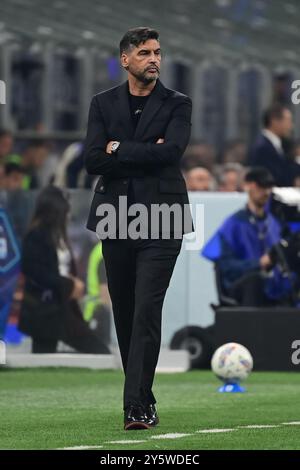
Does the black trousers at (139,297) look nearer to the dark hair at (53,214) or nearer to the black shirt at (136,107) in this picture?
the black shirt at (136,107)

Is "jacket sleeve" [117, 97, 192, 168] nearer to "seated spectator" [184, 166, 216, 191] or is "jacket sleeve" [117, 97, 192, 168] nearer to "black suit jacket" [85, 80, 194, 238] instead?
"black suit jacket" [85, 80, 194, 238]

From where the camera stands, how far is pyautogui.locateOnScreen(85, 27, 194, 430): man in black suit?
31.7ft

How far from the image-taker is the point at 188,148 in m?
23.4

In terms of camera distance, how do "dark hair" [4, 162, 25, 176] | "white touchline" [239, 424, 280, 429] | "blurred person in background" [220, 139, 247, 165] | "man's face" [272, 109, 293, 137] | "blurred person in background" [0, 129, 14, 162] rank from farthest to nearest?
"blurred person in background" [220, 139, 247, 165], "blurred person in background" [0, 129, 14, 162], "dark hair" [4, 162, 25, 176], "man's face" [272, 109, 293, 137], "white touchline" [239, 424, 280, 429]

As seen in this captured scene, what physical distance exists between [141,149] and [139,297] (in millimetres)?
806

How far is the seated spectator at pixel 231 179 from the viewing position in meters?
19.3

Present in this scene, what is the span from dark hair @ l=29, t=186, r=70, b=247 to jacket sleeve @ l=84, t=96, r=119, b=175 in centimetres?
594

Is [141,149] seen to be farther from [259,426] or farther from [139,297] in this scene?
[259,426]

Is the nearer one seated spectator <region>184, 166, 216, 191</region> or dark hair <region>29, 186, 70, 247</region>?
dark hair <region>29, 186, 70, 247</region>

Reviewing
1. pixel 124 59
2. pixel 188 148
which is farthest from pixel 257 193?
pixel 188 148

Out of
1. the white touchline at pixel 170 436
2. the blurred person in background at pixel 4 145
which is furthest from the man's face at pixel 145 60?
the blurred person in background at pixel 4 145

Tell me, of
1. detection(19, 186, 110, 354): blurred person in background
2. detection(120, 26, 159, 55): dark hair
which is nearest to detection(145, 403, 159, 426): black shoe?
detection(120, 26, 159, 55): dark hair

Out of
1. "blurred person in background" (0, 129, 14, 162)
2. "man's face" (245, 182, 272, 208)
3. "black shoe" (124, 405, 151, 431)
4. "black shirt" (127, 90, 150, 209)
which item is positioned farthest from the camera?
"blurred person in background" (0, 129, 14, 162)
